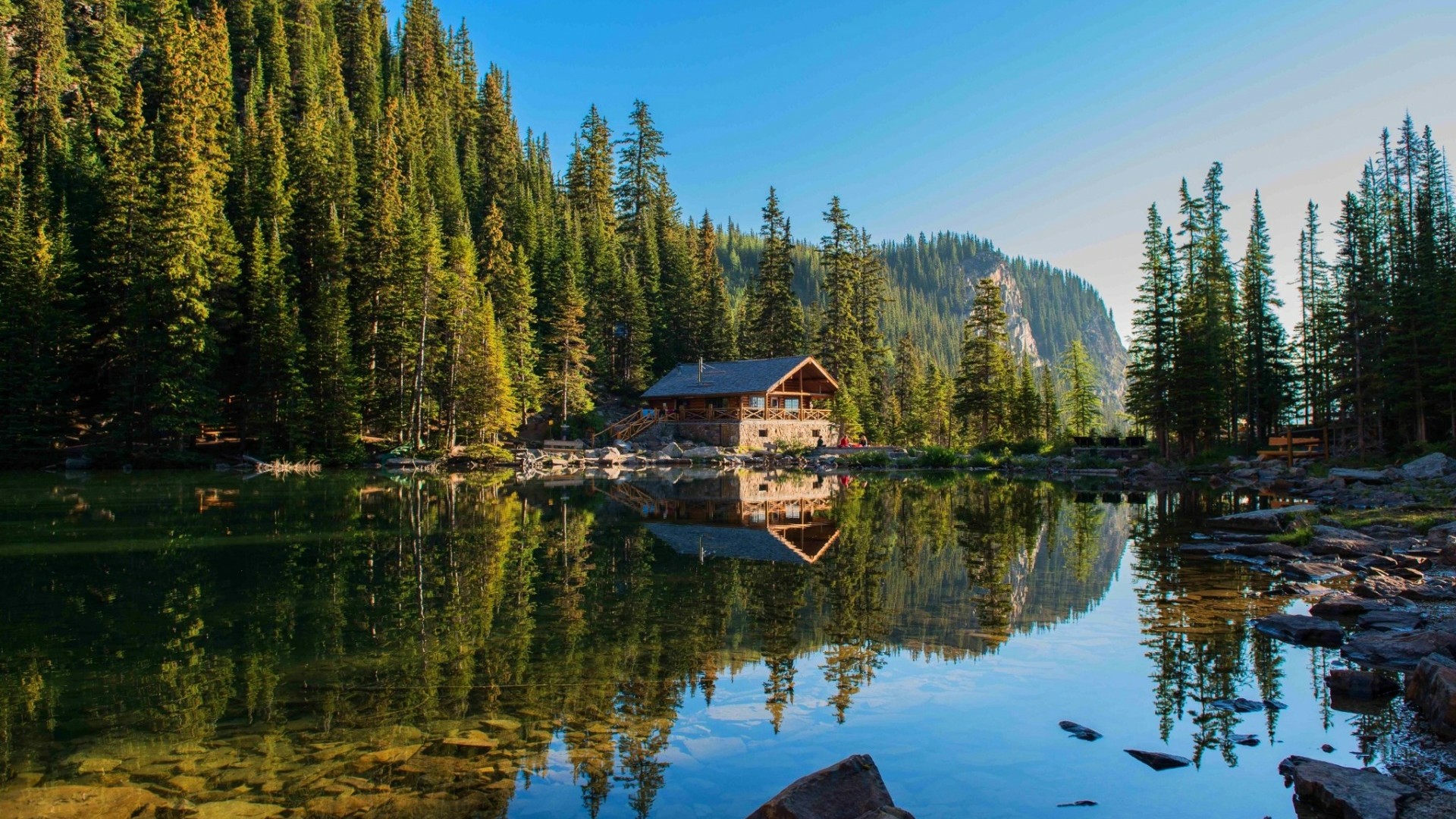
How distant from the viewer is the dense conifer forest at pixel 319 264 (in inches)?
1463

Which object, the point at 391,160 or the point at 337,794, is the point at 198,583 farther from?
the point at 391,160

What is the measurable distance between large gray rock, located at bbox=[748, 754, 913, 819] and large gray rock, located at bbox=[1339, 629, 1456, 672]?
6762mm

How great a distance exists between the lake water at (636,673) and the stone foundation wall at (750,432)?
3478 cm

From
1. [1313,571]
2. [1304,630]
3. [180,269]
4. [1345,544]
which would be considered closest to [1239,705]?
[1304,630]

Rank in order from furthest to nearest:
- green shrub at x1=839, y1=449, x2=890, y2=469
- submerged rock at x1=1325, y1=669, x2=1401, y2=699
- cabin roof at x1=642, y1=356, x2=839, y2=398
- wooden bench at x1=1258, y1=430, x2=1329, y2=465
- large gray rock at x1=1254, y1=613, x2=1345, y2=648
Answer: cabin roof at x1=642, y1=356, x2=839, y2=398
green shrub at x1=839, y1=449, x2=890, y2=469
wooden bench at x1=1258, y1=430, x2=1329, y2=465
large gray rock at x1=1254, y1=613, x2=1345, y2=648
submerged rock at x1=1325, y1=669, x2=1401, y2=699

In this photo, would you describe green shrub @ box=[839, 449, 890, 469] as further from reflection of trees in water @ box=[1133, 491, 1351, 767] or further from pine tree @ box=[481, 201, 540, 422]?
reflection of trees in water @ box=[1133, 491, 1351, 767]

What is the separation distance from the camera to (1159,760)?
6.02 metres

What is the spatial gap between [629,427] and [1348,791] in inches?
1960

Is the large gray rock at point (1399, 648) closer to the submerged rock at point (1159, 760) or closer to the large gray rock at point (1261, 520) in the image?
the submerged rock at point (1159, 760)

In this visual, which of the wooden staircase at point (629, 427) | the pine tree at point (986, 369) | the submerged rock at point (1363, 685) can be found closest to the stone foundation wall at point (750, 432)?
the wooden staircase at point (629, 427)

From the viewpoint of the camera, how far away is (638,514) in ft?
69.3

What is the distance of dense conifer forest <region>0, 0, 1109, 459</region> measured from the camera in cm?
3716

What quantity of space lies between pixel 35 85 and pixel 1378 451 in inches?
2895

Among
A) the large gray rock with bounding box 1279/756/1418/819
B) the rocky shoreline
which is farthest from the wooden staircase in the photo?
the large gray rock with bounding box 1279/756/1418/819
